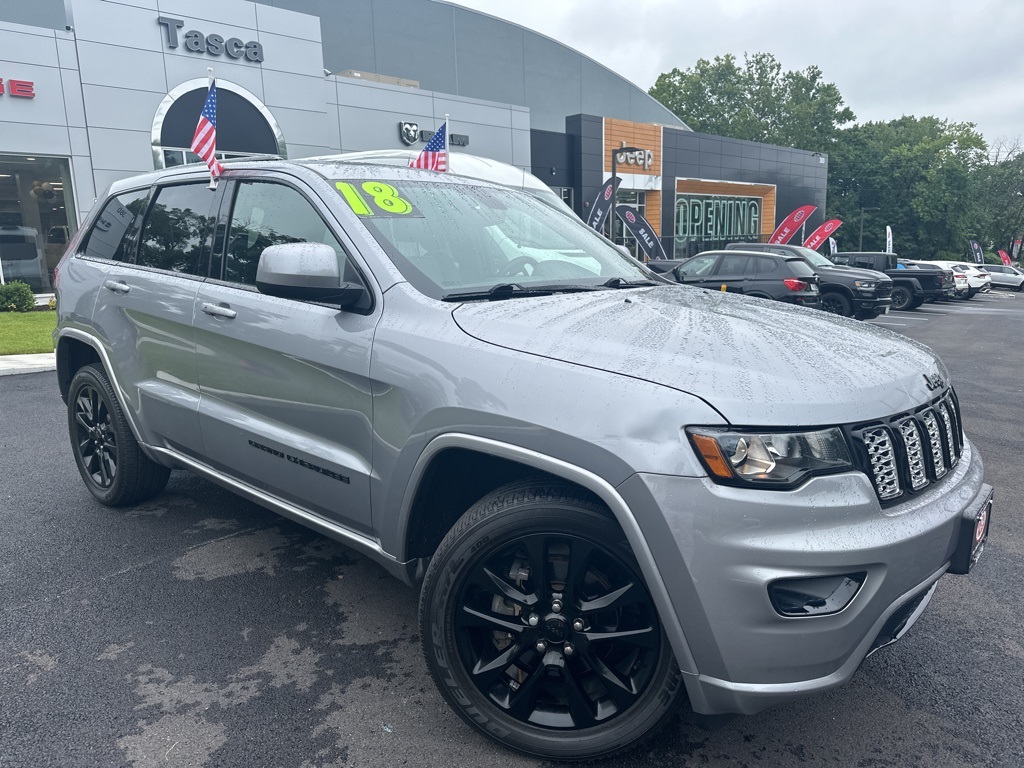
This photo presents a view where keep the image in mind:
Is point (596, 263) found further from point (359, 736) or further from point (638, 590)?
point (359, 736)

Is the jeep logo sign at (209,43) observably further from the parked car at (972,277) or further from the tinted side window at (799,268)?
the parked car at (972,277)

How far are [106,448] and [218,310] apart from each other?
1.72 meters

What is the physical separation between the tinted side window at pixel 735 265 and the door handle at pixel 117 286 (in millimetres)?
12846

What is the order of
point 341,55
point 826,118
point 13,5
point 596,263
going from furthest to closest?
point 826,118 → point 341,55 → point 13,5 → point 596,263

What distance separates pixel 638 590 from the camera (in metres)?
2.08

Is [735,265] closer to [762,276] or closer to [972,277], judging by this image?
[762,276]

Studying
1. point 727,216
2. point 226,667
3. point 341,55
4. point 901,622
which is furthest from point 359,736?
point 727,216

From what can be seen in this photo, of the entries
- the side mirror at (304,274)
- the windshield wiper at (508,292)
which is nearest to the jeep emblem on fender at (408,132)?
the windshield wiper at (508,292)

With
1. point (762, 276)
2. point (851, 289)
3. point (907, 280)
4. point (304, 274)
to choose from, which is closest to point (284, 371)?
point (304, 274)

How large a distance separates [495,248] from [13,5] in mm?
22027

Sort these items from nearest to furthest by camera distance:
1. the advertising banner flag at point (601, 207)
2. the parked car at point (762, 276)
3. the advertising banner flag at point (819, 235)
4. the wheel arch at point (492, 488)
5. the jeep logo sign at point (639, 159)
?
the wheel arch at point (492, 488) → the parked car at point (762, 276) → the advertising banner flag at point (601, 207) → the advertising banner flag at point (819, 235) → the jeep logo sign at point (639, 159)

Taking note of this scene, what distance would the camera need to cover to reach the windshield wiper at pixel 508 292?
2598 mm

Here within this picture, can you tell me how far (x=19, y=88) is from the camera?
52.3 feet

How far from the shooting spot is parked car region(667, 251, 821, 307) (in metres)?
14.2
